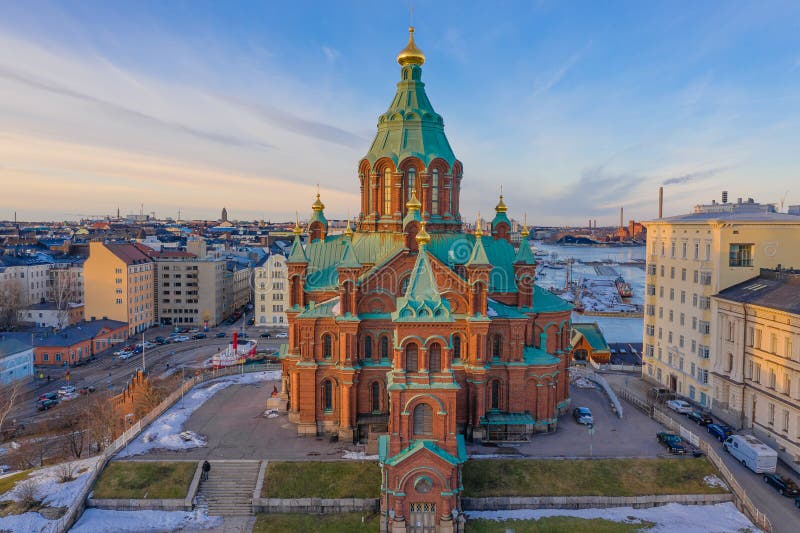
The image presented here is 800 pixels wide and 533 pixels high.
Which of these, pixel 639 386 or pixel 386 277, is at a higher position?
pixel 386 277

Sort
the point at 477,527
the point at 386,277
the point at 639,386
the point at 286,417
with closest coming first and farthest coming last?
the point at 477,527
the point at 386,277
the point at 286,417
the point at 639,386

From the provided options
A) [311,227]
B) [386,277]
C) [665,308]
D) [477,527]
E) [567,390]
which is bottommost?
[477,527]

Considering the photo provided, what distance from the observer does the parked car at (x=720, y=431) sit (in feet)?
113

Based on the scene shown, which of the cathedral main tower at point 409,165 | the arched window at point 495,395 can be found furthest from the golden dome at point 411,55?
the arched window at point 495,395

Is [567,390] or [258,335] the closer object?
[567,390]

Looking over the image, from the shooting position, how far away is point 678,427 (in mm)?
34031

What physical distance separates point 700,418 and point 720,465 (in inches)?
363

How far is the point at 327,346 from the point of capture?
34125 mm

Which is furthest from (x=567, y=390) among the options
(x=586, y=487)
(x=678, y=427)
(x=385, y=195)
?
(x=385, y=195)

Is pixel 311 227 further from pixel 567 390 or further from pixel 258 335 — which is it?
pixel 258 335

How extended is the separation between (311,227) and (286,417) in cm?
1496

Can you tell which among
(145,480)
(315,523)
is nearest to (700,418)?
(315,523)

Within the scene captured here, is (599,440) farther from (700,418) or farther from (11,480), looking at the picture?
(11,480)

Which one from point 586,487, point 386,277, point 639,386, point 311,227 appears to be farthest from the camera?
point 639,386
